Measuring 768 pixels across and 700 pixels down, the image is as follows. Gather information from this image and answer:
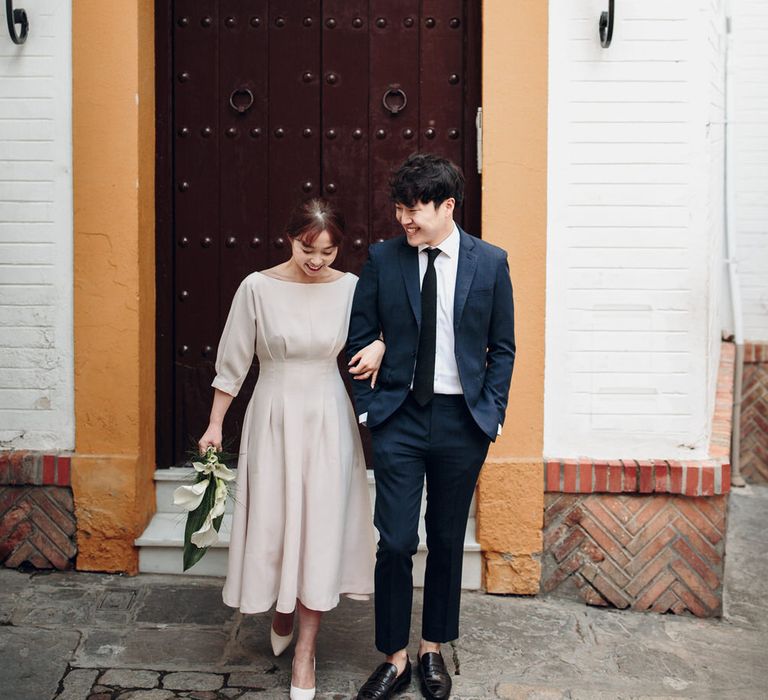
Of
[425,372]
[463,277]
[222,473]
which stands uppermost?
[463,277]

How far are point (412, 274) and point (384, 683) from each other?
1.45 metres

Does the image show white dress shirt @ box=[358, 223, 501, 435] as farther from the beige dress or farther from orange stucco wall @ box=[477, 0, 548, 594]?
orange stucco wall @ box=[477, 0, 548, 594]

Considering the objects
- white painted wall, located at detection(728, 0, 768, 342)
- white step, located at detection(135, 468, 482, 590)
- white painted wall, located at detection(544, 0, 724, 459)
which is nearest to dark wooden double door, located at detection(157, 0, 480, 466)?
white step, located at detection(135, 468, 482, 590)

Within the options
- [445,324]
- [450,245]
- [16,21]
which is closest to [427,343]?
[445,324]

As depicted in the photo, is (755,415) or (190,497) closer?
(190,497)

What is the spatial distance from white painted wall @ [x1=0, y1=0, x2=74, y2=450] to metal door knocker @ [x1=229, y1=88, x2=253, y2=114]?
2.45 ft

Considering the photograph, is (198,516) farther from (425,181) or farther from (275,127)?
(275,127)

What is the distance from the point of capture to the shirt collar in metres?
4.00

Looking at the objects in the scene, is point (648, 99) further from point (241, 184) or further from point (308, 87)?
point (241, 184)

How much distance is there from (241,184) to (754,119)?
4160 mm

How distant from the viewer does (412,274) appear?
157 inches

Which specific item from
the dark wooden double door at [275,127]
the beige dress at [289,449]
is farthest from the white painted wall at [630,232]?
the beige dress at [289,449]

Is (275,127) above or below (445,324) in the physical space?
above

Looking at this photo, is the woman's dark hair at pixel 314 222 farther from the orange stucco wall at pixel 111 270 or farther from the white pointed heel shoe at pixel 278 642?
the white pointed heel shoe at pixel 278 642
